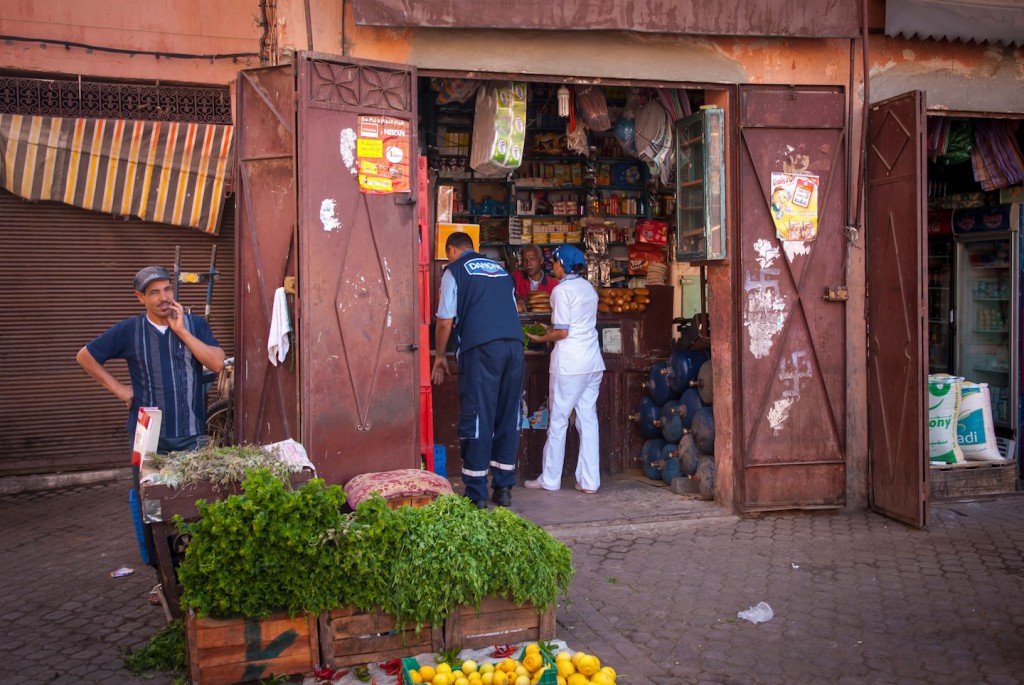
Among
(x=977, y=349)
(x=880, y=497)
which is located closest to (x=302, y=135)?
(x=880, y=497)

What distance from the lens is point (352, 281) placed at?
238 inches

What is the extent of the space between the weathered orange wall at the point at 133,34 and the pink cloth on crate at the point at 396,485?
17.7 feet

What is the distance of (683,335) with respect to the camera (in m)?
8.41

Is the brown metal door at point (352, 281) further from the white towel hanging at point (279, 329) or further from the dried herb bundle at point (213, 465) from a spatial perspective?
the dried herb bundle at point (213, 465)

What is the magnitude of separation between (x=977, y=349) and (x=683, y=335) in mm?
3348

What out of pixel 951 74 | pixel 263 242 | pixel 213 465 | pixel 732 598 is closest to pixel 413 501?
pixel 213 465

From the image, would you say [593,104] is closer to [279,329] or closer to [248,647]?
[279,329]

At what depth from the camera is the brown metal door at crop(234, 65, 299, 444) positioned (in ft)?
19.7

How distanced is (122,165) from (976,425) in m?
8.13

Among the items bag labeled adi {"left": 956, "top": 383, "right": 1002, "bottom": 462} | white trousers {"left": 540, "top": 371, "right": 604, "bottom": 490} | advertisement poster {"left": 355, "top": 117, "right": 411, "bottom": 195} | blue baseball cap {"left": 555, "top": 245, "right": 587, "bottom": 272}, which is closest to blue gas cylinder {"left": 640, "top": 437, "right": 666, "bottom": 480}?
white trousers {"left": 540, "top": 371, "right": 604, "bottom": 490}

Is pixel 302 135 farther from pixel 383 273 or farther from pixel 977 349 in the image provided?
pixel 977 349

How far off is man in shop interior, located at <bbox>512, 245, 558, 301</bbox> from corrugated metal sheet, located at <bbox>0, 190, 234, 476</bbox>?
3451 millimetres

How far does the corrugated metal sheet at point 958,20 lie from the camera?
706 centimetres

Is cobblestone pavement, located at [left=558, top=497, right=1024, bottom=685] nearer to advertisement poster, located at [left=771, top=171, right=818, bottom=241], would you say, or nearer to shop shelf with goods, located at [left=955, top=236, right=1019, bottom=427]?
shop shelf with goods, located at [left=955, top=236, right=1019, bottom=427]
